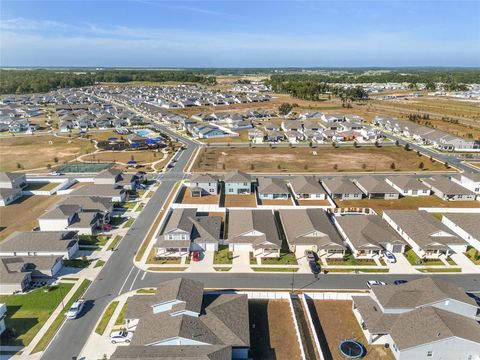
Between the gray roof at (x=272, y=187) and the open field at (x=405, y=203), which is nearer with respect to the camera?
the open field at (x=405, y=203)

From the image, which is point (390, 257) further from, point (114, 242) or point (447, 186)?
point (114, 242)

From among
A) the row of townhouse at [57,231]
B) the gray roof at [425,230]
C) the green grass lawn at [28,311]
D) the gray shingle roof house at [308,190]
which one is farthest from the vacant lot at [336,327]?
the row of townhouse at [57,231]

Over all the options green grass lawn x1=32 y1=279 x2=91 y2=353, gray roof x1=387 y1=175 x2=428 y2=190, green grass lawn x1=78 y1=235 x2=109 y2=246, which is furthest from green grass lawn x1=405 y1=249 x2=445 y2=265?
green grass lawn x1=78 y1=235 x2=109 y2=246

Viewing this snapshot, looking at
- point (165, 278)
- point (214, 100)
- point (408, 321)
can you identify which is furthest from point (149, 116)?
point (408, 321)

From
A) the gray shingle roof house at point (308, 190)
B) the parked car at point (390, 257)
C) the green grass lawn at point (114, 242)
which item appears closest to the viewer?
the parked car at point (390, 257)

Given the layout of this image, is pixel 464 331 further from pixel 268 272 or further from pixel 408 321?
pixel 268 272

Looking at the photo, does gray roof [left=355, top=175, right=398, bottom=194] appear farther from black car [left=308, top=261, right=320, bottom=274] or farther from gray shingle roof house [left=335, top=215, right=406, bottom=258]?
black car [left=308, top=261, right=320, bottom=274]

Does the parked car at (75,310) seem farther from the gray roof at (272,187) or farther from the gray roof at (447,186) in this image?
the gray roof at (447,186)

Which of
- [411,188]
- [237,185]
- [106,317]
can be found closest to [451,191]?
[411,188]

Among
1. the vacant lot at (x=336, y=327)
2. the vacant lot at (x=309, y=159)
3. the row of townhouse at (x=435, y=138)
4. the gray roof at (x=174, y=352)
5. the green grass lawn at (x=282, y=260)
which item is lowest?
the vacant lot at (x=336, y=327)
